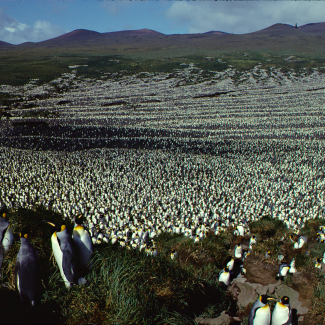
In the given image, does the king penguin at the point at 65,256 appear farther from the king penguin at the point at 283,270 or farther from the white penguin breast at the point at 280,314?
the king penguin at the point at 283,270

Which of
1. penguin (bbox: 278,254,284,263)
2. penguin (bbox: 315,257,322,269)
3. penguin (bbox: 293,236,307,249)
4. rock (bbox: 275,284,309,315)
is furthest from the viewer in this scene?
penguin (bbox: 293,236,307,249)

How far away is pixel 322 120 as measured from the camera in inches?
1537

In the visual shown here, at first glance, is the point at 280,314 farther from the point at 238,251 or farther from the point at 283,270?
the point at 238,251

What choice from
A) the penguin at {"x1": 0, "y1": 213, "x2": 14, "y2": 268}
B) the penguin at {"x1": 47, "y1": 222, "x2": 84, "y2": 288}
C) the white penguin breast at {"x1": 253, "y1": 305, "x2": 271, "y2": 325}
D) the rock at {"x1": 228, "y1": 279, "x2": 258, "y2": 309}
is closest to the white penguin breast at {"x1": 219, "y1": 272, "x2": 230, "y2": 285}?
the rock at {"x1": 228, "y1": 279, "x2": 258, "y2": 309}

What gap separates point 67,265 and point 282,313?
13.4 ft

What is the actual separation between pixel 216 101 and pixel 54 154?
38.7 m

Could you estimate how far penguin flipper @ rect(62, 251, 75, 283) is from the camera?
189 inches

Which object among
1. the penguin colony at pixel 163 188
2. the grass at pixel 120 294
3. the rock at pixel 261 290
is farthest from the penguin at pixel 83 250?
the penguin colony at pixel 163 188

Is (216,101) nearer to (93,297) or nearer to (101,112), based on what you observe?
(101,112)

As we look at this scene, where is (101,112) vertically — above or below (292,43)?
below

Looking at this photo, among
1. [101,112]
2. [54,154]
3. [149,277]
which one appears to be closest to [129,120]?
[101,112]

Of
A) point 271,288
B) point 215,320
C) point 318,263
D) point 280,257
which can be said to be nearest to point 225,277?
point 271,288

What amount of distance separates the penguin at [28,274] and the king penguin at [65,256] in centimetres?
38

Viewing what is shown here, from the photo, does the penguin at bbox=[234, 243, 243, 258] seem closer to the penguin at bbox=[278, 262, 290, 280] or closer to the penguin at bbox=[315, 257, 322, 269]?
the penguin at bbox=[278, 262, 290, 280]
